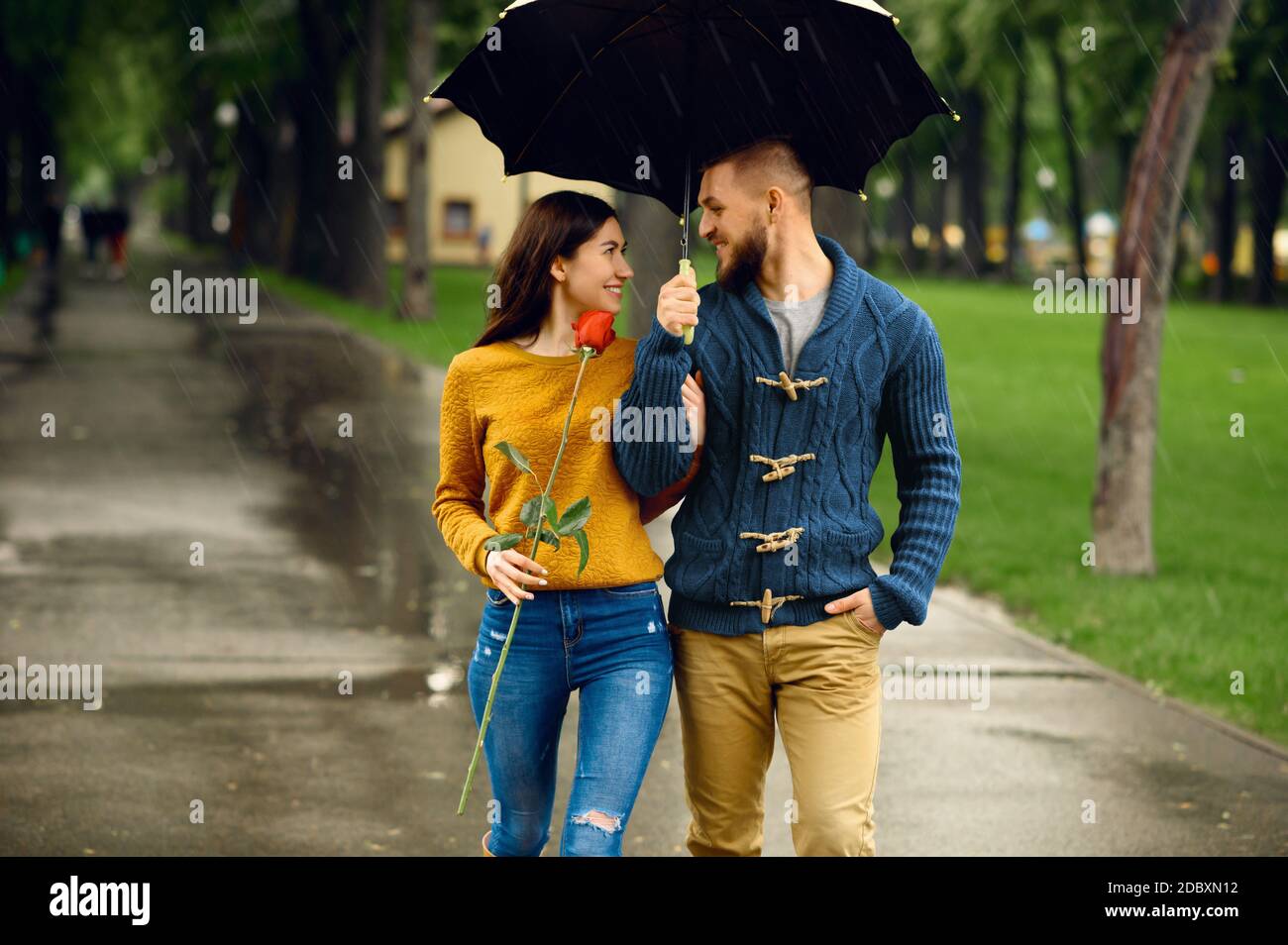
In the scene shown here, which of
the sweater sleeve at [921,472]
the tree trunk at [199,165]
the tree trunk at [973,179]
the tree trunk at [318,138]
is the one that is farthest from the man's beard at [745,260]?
the tree trunk at [973,179]

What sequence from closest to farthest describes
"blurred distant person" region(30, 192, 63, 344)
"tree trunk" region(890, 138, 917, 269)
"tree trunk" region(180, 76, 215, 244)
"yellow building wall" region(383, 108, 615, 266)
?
"blurred distant person" region(30, 192, 63, 344) → "tree trunk" region(180, 76, 215, 244) → "tree trunk" region(890, 138, 917, 269) → "yellow building wall" region(383, 108, 615, 266)

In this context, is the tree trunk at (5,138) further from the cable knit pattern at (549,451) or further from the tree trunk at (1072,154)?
the cable knit pattern at (549,451)

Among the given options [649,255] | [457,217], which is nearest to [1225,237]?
[457,217]

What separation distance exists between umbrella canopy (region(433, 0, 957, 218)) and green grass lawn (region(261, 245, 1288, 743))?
411cm

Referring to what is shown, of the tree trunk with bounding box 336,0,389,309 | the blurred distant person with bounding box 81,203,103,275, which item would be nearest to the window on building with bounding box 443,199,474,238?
the blurred distant person with bounding box 81,203,103,275

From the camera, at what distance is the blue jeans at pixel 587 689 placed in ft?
12.7

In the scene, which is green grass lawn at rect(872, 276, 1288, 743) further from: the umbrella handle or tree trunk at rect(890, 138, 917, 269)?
tree trunk at rect(890, 138, 917, 269)

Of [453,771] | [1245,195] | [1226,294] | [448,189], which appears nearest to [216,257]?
[448,189]

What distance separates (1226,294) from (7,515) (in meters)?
40.9

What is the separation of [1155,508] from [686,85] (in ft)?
33.7

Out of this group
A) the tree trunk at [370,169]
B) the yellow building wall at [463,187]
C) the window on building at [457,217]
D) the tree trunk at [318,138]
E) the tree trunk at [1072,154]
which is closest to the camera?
the tree trunk at [370,169]

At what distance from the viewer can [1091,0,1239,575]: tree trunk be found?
33.5ft

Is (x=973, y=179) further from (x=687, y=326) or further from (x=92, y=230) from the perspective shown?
(x=687, y=326)

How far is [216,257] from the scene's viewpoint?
5316 centimetres
